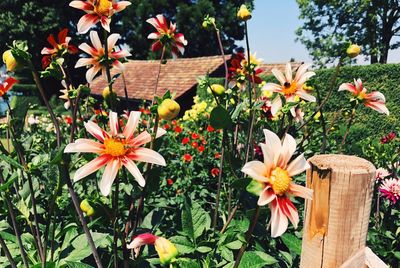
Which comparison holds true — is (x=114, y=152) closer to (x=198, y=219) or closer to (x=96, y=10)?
(x=96, y=10)

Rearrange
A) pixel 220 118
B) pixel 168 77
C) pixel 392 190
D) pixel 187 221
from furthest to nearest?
pixel 168 77 < pixel 392 190 < pixel 187 221 < pixel 220 118

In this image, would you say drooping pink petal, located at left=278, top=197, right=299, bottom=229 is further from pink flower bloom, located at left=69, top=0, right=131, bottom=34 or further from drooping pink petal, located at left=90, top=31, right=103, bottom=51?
drooping pink petal, located at left=90, top=31, right=103, bottom=51

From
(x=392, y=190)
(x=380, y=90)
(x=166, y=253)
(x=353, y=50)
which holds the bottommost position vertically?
(x=392, y=190)

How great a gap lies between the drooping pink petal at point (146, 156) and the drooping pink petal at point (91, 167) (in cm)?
5

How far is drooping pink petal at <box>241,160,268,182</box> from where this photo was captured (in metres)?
0.72

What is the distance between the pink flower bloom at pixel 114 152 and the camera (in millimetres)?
777

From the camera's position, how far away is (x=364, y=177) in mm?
908

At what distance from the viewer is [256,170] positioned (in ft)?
2.43

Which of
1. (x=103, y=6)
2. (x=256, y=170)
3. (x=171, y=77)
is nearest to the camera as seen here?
(x=256, y=170)

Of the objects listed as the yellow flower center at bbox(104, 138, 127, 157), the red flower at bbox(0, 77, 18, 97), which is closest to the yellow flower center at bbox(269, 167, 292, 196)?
the yellow flower center at bbox(104, 138, 127, 157)

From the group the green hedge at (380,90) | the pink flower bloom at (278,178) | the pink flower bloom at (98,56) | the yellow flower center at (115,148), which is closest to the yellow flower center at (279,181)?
the pink flower bloom at (278,178)

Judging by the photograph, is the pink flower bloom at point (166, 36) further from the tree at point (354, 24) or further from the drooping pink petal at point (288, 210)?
the tree at point (354, 24)

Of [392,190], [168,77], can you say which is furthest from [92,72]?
[168,77]

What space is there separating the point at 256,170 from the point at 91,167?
1.09 ft
